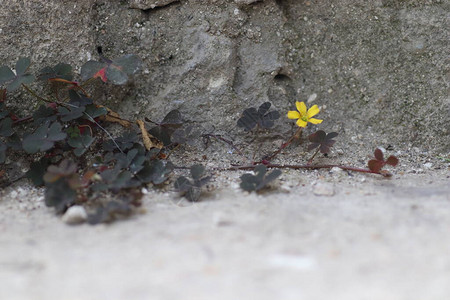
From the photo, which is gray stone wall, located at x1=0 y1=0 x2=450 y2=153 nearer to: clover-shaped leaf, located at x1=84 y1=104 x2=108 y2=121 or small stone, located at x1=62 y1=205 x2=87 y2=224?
clover-shaped leaf, located at x1=84 y1=104 x2=108 y2=121

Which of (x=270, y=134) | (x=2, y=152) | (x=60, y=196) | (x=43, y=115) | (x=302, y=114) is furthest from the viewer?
(x=270, y=134)

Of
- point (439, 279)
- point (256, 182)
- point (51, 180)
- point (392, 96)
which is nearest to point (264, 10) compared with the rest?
point (392, 96)

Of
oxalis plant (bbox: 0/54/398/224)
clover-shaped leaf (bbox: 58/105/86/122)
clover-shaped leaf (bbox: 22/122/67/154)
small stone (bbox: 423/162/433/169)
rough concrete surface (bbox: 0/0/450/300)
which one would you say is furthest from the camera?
small stone (bbox: 423/162/433/169)

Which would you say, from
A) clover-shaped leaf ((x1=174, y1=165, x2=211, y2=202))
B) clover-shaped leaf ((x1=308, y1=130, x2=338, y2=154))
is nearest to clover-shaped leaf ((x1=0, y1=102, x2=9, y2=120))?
clover-shaped leaf ((x1=174, y1=165, x2=211, y2=202))

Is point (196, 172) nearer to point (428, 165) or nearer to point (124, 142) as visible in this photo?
point (124, 142)

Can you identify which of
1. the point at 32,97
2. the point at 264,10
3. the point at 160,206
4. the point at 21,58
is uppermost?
the point at 264,10

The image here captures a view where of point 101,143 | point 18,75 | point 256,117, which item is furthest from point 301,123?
point 18,75

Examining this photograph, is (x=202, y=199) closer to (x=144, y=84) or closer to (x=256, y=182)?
(x=256, y=182)
